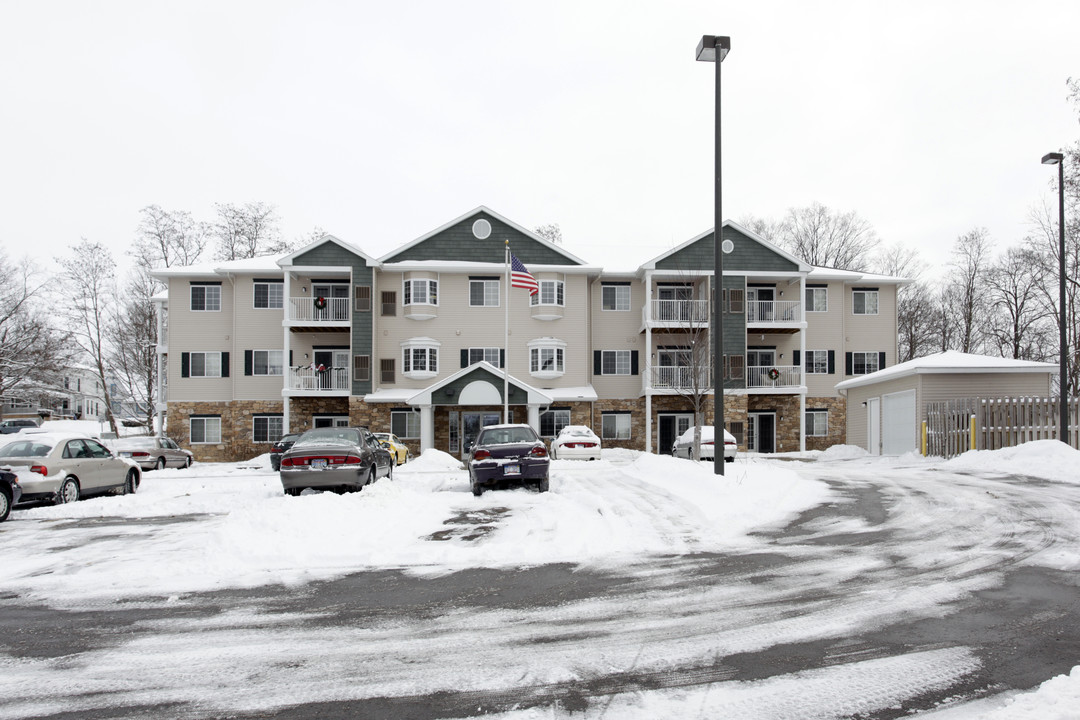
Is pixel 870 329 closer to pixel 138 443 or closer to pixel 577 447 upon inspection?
pixel 577 447

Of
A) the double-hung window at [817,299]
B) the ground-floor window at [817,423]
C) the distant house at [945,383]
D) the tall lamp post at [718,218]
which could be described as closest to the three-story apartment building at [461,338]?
the ground-floor window at [817,423]

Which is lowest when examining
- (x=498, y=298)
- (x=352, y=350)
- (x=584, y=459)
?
(x=584, y=459)

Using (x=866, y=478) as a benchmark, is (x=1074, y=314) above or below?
above

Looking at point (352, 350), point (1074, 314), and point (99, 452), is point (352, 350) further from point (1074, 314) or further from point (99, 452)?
point (1074, 314)

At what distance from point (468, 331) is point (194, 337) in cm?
1403

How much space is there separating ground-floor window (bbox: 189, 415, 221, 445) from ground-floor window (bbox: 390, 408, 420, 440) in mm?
9165

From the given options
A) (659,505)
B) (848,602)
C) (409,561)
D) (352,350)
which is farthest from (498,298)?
(848,602)

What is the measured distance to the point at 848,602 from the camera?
6422mm

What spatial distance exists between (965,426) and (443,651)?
893 inches

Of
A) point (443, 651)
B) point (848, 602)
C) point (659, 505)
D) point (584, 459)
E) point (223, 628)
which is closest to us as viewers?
point (443, 651)

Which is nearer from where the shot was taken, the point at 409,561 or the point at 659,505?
the point at 409,561

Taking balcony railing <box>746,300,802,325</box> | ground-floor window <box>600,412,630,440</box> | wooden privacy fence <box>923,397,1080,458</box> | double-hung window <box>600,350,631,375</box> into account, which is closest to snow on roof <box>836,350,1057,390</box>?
wooden privacy fence <box>923,397,1080,458</box>

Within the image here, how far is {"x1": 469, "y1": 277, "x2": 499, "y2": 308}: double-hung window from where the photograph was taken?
38312 mm

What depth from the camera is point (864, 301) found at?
42000 millimetres
